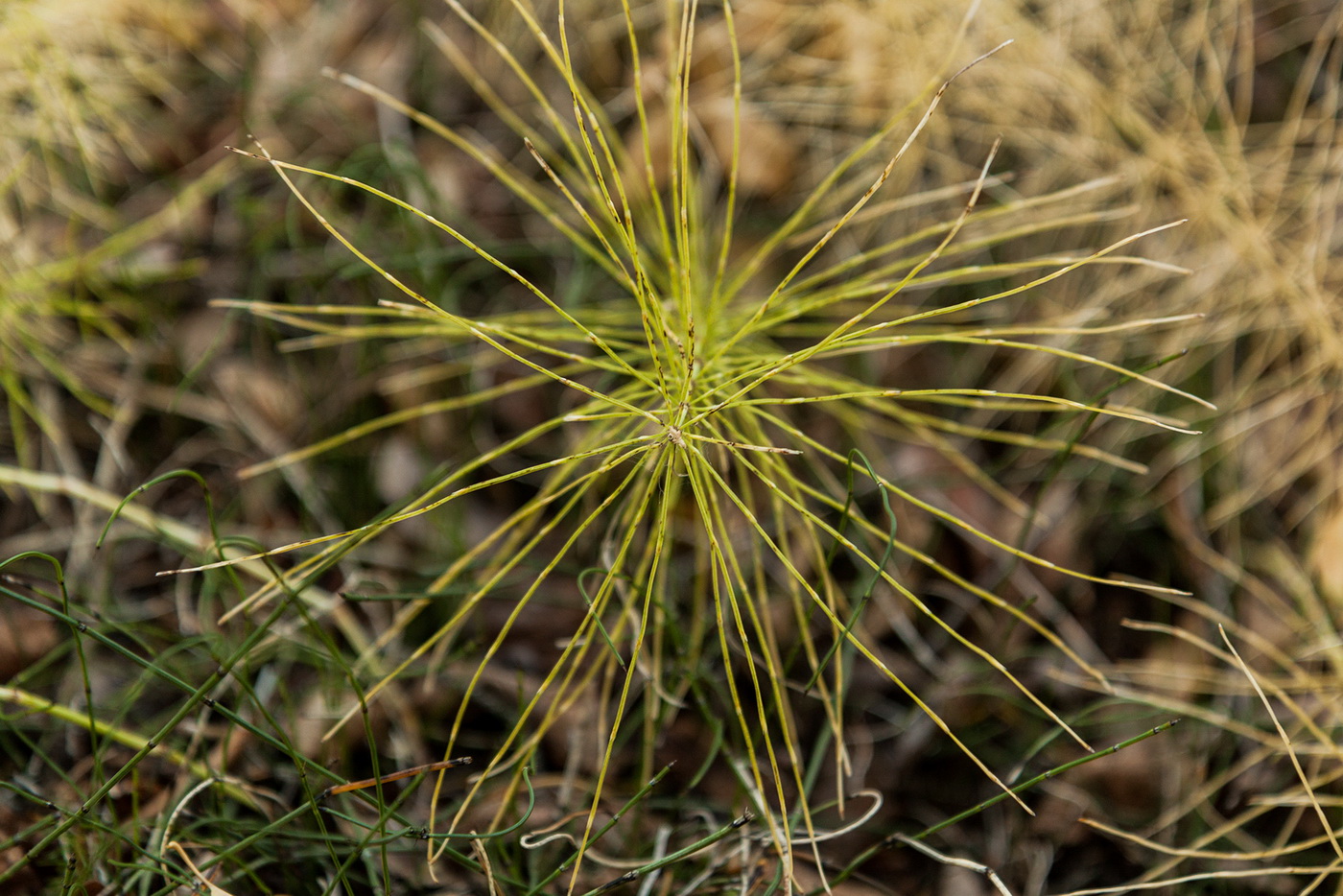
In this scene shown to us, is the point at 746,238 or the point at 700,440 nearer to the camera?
the point at 700,440

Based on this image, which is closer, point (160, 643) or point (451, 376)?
point (160, 643)

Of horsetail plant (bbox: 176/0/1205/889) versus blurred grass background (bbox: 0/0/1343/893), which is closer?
horsetail plant (bbox: 176/0/1205/889)

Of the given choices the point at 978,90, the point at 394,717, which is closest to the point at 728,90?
the point at 978,90

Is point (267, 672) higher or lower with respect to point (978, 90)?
lower

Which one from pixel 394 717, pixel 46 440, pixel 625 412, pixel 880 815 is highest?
pixel 625 412

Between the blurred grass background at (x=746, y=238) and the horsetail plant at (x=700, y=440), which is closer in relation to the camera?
the horsetail plant at (x=700, y=440)

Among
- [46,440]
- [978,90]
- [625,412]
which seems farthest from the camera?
[978,90]

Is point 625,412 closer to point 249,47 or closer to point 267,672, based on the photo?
point 267,672

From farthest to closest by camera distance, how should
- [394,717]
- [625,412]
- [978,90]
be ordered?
[978,90] → [394,717] → [625,412]
